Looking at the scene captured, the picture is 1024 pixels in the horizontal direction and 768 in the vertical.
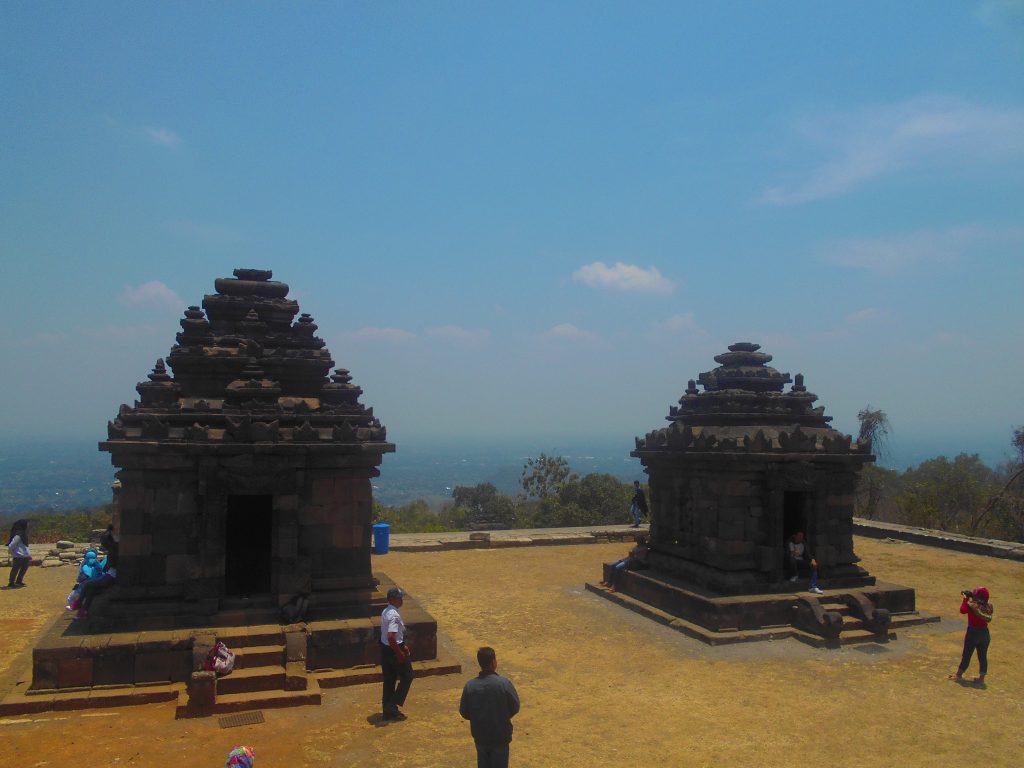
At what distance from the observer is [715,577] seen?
12977 millimetres

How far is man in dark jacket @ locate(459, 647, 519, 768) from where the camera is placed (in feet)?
19.5

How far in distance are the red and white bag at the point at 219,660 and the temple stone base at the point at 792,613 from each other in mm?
6957

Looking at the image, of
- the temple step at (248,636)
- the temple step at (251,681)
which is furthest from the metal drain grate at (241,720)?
the temple step at (248,636)

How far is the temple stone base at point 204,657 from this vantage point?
866 centimetres

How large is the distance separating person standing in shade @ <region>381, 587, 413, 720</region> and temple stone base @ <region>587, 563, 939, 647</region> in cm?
532

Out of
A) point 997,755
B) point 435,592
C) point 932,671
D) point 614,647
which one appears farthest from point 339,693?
point 932,671

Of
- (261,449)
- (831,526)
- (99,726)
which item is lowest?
(99,726)

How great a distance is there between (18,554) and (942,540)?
23079 millimetres

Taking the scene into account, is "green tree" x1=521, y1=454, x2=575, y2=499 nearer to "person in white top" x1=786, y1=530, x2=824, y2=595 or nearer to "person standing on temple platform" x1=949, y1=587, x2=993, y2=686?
"person in white top" x1=786, y1=530, x2=824, y2=595

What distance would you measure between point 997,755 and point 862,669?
2.78 metres

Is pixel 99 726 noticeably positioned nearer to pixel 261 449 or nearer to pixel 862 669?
pixel 261 449

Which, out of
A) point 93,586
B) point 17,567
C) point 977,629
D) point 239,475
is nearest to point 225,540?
point 239,475

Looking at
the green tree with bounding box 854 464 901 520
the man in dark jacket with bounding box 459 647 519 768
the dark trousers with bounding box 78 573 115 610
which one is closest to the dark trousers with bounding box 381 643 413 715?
the man in dark jacket with bounding box 459 647 519 768

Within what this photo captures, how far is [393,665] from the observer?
8.45m
